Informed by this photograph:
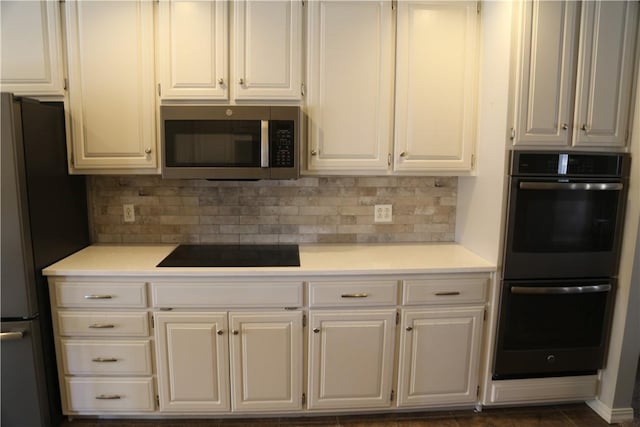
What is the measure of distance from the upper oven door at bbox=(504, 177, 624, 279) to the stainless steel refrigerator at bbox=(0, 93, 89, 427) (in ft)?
7.82

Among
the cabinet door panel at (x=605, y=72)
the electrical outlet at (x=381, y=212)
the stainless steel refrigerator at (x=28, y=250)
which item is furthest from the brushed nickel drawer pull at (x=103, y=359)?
the cabinet door panel at (x=605, y=72)

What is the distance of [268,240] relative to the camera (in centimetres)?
236

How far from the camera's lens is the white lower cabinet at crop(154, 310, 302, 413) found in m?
1.85

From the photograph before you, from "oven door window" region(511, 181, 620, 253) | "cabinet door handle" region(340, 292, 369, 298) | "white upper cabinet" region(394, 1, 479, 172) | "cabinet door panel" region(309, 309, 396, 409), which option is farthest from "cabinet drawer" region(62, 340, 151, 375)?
"oven door window" region(511, 181, 620, 253)

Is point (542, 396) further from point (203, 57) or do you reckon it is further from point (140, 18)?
point (140, 18)

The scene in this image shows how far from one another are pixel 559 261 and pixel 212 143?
196cm

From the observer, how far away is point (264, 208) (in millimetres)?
2344

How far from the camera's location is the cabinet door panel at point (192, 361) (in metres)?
1.84

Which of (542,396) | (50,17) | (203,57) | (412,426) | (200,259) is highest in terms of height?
(50,17)

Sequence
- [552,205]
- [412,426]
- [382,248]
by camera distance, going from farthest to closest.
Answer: [382,248] → [412,426] → [552,205]

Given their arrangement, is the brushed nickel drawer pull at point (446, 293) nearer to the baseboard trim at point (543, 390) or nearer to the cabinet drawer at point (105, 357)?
the baseboard trim at point (543, 390)

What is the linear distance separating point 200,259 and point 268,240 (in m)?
0.50

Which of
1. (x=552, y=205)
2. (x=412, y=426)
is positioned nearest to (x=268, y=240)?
(x=412, y=426)

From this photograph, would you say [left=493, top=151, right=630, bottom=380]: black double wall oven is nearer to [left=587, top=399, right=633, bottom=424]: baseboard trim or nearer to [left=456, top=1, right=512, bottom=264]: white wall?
[left=456, top=1, right=512, bottom=264]: white wall
